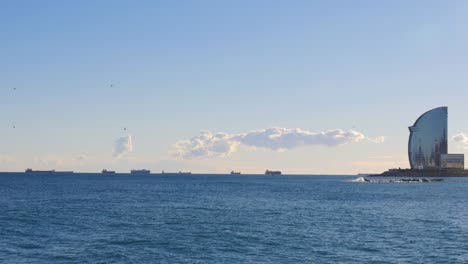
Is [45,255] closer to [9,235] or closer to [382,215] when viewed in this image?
[9,235]

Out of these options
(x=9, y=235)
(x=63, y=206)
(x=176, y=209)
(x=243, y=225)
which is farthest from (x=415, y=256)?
(x=63, y=206)

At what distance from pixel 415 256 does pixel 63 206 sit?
66.9m

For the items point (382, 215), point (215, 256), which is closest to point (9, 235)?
point (215, 256)

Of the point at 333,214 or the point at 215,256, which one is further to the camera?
the point at 333,214

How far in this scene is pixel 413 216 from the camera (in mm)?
81000

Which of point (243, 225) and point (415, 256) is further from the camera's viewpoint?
point (243, 225)

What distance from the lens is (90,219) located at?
73312mm

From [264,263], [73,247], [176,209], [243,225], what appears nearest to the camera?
[264,263]

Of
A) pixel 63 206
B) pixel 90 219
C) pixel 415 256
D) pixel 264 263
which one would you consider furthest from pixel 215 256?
pixel 63 206

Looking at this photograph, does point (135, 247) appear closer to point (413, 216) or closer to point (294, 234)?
point (294, 234)

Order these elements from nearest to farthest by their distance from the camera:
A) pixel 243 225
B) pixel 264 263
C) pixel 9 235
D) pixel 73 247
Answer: pixel 264 263, pixel 73 247, pixel 9 235, pixel 243 225

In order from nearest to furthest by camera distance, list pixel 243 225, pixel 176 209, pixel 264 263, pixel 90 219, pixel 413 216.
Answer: pixel 264 263, pixel 243 225, pixel 90 219, pixel 413 216, pixel 176 209

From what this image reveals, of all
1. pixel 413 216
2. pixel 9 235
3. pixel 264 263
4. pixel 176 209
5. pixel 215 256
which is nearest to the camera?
pixel 264 263

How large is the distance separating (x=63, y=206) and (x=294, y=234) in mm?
51264
